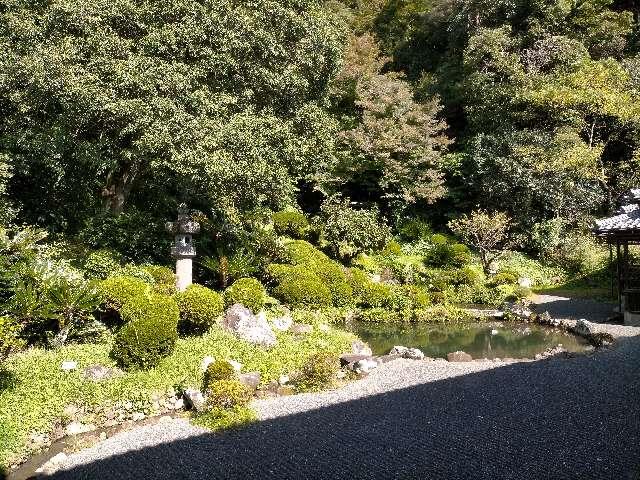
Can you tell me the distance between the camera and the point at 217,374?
23.9ft

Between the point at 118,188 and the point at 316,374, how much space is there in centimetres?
980

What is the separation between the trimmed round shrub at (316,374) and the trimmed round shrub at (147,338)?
237 cm

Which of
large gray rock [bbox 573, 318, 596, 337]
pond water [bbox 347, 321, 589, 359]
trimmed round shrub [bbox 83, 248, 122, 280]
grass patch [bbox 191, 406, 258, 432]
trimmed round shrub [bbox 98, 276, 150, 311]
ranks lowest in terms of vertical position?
pond water [bbox 347, 321, 589, 359]

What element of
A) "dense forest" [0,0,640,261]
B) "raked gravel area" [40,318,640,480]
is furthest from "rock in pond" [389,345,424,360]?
"dense forest" [0,0,640,261]

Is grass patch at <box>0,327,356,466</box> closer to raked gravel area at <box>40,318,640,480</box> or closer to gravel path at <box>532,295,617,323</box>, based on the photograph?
raked gravel area at <box>40,318,640,480</box>

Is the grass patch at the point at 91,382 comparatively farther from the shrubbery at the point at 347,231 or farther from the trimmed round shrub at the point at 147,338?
the shrubbery at the point at 347,231

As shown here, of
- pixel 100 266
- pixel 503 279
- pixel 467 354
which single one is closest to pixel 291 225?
pixel 503 279

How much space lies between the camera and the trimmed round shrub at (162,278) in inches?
424

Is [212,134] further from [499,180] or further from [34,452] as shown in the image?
[499,180]

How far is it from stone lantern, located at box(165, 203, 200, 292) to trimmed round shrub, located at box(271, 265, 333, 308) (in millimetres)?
2589

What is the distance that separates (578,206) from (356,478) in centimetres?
1848

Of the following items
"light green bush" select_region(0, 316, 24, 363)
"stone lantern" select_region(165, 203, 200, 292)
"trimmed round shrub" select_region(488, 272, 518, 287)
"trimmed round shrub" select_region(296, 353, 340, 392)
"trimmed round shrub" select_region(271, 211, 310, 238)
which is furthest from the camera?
"trimmed round shrub" select_region(271, 211, 310, 238)

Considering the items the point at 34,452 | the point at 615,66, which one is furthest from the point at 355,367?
the point at 615,66

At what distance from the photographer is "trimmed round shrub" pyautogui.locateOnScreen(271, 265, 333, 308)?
12938 millimetres
